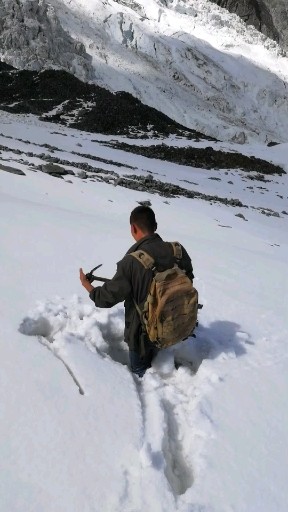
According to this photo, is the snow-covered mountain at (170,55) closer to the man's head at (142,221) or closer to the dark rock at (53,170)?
the dark rock at (53,170)

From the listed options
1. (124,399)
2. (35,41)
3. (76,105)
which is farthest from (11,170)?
(35,41)

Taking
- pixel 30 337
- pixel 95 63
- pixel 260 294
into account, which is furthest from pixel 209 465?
pixel 95 63

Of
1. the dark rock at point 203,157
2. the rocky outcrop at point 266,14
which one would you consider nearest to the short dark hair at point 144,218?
the dark rock at point 203,157

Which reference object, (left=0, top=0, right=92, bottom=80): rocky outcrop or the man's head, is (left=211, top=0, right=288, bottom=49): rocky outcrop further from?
the man's head

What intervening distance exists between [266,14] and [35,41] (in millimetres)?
94225

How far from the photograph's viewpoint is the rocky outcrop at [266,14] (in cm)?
12369

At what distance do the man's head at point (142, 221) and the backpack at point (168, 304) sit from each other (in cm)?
23

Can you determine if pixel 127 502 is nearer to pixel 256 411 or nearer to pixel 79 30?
pixel 256 411

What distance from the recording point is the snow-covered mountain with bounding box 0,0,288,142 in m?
67.6

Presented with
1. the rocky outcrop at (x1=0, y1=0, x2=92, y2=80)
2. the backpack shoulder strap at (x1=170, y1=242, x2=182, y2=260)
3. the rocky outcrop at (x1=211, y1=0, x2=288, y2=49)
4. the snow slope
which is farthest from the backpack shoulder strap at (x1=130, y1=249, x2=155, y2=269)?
the rocky outcrop at (x1=211, y1=0, x2=288, y2=49)

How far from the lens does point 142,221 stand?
11.1ft

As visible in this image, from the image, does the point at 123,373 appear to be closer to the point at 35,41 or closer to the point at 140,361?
the point at 140,361

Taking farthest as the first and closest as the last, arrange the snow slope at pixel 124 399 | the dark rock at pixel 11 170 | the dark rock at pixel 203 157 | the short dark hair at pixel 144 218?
the dark rock at pixel 203 157
the dark rock at pixel 11 170
the short dark hair at pixel 144 218
the snow slope at pixel 124 399

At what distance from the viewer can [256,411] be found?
3.28m
